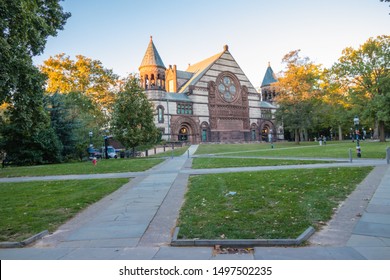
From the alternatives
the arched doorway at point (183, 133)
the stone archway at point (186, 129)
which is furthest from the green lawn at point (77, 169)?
the arched doorway at point (183, 133)

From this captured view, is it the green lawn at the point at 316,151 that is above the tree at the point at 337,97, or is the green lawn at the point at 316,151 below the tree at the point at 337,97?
below

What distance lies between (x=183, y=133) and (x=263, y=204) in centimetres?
4507

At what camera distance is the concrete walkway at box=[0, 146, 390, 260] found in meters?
4.27

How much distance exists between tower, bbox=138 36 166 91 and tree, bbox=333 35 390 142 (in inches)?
1160

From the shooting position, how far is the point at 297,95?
4409 cm

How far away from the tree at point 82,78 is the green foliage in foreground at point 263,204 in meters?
36.1

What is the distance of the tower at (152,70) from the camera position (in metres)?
48.1

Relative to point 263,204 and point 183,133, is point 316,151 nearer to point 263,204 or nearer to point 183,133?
point 263,204

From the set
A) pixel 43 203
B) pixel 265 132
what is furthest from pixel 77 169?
pixel 265 132

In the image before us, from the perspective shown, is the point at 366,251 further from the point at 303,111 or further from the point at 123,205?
the point at 303,111

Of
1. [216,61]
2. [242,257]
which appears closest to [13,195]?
[242,257]

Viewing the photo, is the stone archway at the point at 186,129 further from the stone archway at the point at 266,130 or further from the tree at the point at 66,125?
the tree at the point at 66,125

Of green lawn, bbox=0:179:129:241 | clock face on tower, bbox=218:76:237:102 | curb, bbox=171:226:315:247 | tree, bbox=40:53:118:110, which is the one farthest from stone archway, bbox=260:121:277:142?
curb, bbox=171:226:315:247
